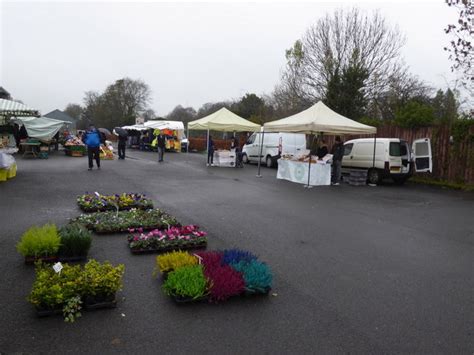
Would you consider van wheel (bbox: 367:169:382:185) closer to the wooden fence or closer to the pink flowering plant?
the wooden fence

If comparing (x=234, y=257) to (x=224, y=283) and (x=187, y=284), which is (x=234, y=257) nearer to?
(x=224, y=283)

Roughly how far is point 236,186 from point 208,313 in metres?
9.86

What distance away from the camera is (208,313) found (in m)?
4.05

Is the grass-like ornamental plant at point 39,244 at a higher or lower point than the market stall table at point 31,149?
lower

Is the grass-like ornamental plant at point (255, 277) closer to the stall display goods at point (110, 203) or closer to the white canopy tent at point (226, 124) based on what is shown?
the stall display goods at point (110, 203)

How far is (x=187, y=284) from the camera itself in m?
4.23

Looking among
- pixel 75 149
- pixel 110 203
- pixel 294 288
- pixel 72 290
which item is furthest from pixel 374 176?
pixel 75 149

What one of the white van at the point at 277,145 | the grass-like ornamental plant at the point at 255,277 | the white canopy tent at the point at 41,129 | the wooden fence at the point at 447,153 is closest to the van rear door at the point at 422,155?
the wooden fence at the point at 447,153

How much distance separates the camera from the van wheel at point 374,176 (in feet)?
52.2

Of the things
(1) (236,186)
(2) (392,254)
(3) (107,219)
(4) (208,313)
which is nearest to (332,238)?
(2) (392,254)

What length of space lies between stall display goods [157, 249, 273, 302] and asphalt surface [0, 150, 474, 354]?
0.39 feet

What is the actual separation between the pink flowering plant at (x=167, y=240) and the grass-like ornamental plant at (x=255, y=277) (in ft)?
4.99

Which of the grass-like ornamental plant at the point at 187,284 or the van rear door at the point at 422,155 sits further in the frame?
the van rear door at the point at 422,155

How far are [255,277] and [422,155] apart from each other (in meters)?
14.2
